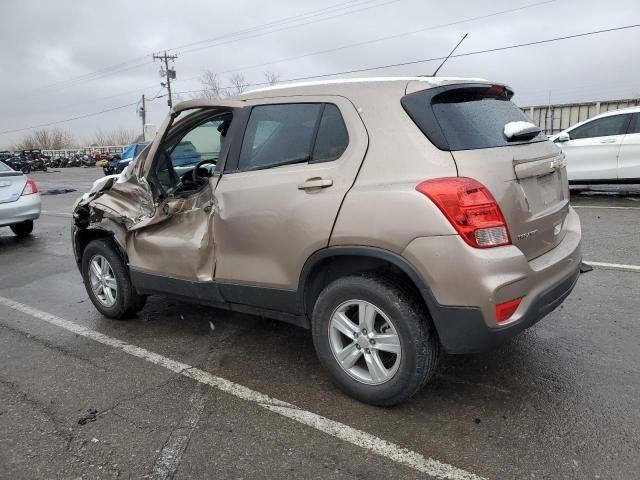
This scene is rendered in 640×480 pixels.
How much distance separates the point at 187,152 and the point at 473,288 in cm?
301

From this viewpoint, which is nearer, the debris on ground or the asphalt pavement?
the asphalt pavement

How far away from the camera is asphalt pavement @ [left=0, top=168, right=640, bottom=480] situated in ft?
8.21

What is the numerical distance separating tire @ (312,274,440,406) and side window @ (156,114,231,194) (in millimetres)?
1597

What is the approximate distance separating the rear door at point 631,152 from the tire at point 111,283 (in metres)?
9.13

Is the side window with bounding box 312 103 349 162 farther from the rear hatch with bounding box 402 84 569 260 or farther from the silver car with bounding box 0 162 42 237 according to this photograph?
the silver car with bounding box 0 162 42 237

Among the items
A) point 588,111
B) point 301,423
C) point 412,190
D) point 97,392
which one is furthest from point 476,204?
point 588,111

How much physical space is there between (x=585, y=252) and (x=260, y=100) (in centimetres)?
450

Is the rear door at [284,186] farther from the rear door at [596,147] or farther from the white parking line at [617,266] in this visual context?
the rear door at [596,147]

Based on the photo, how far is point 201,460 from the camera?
2.56 m

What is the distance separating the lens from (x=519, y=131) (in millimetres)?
2938

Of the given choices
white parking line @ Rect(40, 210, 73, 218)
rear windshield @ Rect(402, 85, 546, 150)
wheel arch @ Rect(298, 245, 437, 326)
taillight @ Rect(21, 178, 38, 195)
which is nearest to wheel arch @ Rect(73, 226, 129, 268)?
wheel arch @ Rect(298, 245, 437, 326)

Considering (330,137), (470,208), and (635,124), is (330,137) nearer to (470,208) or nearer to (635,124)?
(470,208)

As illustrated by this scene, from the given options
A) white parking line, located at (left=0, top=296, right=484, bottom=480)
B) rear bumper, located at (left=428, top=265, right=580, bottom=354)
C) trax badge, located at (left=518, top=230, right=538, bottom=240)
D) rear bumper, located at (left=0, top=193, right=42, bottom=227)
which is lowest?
white parking line, located at (left=0, top=296, right=484, bottom=480)

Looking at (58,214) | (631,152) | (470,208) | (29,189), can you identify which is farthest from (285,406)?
(58,214)
